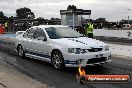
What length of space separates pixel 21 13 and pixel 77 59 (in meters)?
116

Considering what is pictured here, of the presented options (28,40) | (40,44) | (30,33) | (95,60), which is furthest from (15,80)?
(30,33)

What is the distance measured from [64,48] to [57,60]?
1.93ft

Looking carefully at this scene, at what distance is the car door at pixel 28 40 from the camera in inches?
485

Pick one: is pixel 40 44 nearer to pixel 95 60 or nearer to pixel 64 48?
pixel 64 48

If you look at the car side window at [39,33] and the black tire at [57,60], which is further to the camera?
the car side window at [39,33]

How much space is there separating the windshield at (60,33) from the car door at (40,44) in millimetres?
236

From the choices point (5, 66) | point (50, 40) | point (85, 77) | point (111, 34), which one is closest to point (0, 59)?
point (5, 66)

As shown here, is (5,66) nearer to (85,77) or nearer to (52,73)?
(52,73)

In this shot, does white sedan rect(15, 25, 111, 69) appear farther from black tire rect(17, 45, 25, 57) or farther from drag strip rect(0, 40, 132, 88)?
black tire rect(17, 45, 25, 57)

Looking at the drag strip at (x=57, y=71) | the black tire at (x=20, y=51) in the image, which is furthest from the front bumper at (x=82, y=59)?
the black tire at (x=20, y=51)

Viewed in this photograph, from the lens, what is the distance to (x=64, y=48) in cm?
982

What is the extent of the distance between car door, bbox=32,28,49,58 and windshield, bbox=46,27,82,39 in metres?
0.24

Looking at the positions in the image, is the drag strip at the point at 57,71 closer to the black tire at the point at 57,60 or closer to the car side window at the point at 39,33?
the black tire at the point at 57,60

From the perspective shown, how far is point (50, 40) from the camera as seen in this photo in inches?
423
